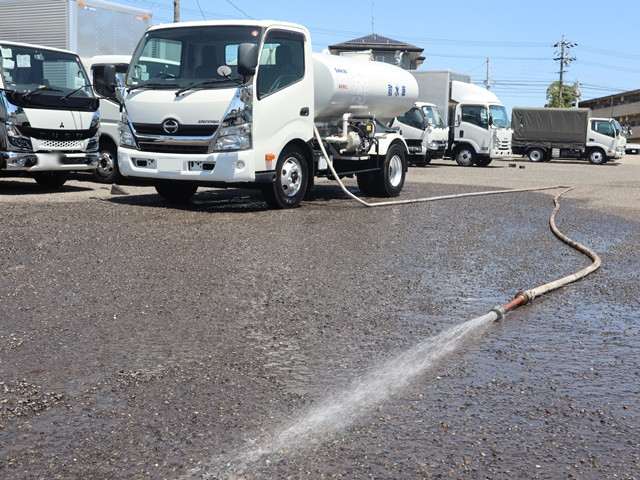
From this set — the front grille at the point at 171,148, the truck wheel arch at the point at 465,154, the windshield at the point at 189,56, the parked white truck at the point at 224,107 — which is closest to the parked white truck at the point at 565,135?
the truck wheel arch at the point at 465,154

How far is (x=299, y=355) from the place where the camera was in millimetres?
4637

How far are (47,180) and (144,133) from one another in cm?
427

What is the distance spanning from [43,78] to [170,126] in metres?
3.38

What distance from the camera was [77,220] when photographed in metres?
10.2

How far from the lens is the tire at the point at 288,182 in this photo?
1186cm

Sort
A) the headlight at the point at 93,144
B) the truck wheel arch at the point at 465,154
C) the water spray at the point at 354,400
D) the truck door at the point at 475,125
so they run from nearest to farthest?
the water spray at the point at 354,400, the headlight at the point at 93,144, the truck door at the point at 475,125, the truck wheel arch at the point at 465,154

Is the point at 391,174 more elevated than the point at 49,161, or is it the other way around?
the point at 49,161

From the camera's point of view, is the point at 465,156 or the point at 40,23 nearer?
the point at 40,23

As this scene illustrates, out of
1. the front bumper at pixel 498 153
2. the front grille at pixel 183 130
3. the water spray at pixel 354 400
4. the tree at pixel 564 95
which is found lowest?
the water spray at pixel 354 400

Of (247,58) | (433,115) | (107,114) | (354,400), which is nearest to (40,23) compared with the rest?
(107,114)

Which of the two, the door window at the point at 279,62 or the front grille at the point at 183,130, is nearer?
the front grille at the point at 183,130

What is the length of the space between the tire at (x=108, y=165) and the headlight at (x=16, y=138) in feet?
8.53

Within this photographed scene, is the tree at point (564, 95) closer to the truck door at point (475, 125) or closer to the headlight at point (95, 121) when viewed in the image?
the truck door at point (475, 125)

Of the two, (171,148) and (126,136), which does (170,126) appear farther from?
(126,136)
